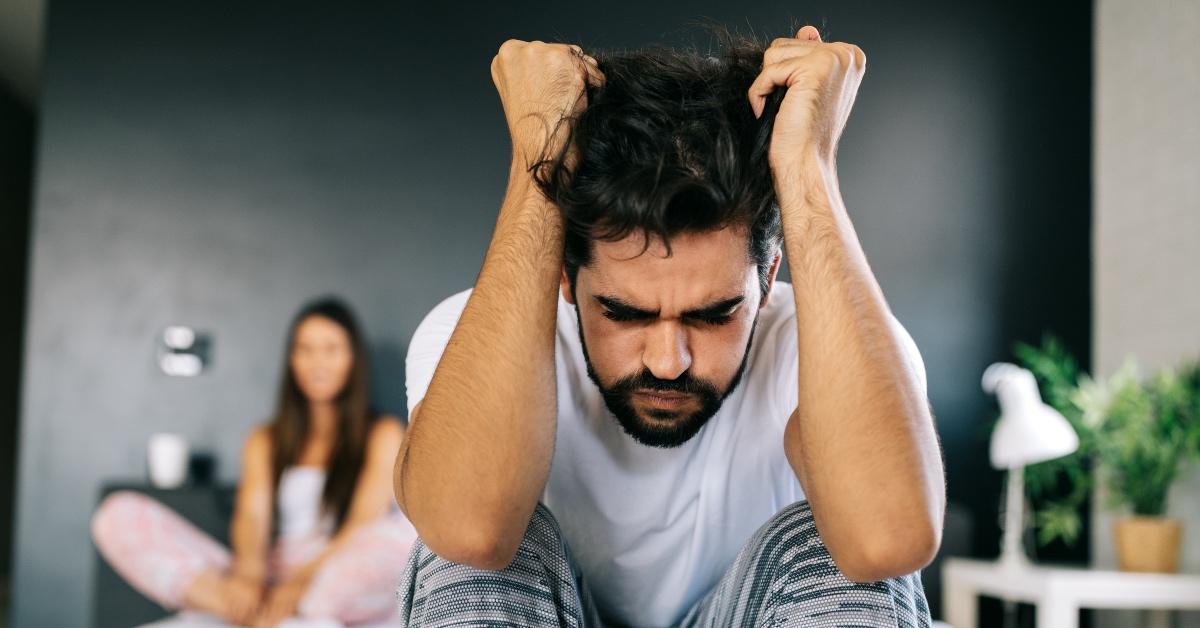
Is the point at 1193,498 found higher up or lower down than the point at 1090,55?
lower down

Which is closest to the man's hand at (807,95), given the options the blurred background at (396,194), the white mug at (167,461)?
the blurred background at (396,194)

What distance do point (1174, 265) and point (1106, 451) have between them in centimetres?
78

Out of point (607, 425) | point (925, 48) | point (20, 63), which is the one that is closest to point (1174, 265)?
point (925, 48)

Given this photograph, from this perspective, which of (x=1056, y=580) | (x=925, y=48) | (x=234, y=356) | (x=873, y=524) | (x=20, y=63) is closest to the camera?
(x=873, y=524)

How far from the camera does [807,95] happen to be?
1.34 meters

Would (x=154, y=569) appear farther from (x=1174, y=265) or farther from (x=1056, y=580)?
(x=1174, y=265)

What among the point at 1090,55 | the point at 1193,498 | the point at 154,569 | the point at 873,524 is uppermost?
the point at 1090,55

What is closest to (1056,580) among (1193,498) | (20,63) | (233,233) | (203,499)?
(1193,498)

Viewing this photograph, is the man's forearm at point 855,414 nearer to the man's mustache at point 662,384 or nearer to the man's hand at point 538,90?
the man's mustache at point 662,384

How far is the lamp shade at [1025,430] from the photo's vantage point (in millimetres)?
3453

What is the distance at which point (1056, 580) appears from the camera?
3.23m

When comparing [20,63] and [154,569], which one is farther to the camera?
[20,63]

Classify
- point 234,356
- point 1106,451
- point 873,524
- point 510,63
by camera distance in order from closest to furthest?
point 873,524, point 510,63, point 1106,451, point 234,356

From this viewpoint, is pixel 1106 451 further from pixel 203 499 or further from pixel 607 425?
pixel 203 499
